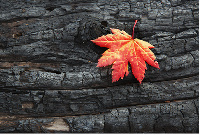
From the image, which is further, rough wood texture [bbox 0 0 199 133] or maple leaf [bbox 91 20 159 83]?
rough wood texture [bbox 0 0 199 133]

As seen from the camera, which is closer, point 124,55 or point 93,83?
point 124,55

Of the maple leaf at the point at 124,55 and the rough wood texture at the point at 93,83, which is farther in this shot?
the rough wood texture at the point at 93,83

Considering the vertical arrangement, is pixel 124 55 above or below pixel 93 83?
above

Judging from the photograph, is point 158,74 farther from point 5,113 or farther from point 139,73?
point 5,113
